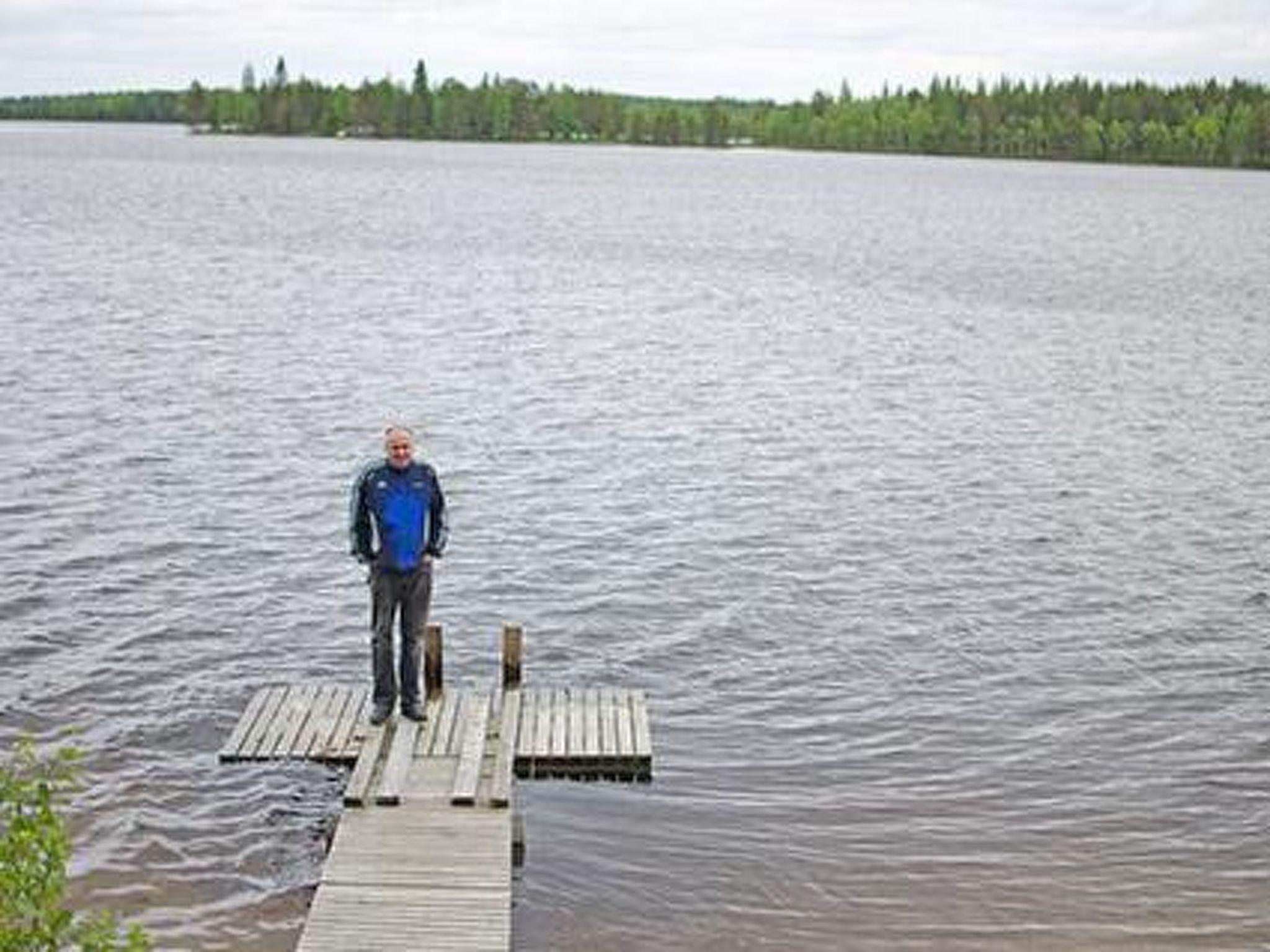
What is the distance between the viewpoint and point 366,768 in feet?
46.6

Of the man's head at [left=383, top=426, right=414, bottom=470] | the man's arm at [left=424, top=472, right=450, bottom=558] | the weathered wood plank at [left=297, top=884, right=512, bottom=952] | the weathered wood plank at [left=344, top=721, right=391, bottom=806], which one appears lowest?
the weathered wood plank at [left=297, top=884, right=512, bottom=952]

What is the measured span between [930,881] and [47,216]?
287 ft

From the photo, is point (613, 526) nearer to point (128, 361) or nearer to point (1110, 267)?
point (128, 361)

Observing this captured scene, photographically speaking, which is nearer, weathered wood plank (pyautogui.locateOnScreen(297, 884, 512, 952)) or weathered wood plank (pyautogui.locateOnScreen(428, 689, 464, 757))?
weathered wood plank (pyautogui.locateOnScreen(297, 884, 512, 952))

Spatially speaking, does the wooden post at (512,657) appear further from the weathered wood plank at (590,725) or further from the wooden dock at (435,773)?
the weathered wood plank at (590,725)

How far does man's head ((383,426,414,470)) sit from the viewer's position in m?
14.6

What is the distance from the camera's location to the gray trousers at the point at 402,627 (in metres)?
15.3

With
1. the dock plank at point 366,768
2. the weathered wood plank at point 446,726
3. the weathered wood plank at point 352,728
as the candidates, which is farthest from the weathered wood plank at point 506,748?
the weathered wood plank at point 352,728

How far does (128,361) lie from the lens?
42.4 meters

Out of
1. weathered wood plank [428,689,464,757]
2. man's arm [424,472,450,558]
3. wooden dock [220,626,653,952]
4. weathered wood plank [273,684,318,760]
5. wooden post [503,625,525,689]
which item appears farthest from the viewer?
wooden post [503,625,525,689]

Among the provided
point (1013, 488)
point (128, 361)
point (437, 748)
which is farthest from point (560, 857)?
point (128, 361)

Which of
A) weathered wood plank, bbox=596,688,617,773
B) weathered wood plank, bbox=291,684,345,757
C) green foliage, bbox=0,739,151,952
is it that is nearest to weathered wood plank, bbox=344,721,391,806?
weathered wood plank, bbox=291,684,345,757

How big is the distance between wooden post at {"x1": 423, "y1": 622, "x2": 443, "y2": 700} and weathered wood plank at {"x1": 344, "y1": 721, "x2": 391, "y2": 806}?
114 centimetres

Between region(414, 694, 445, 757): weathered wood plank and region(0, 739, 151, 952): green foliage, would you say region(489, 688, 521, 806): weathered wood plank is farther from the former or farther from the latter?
region(0, 739, 151, 952): green foliage
